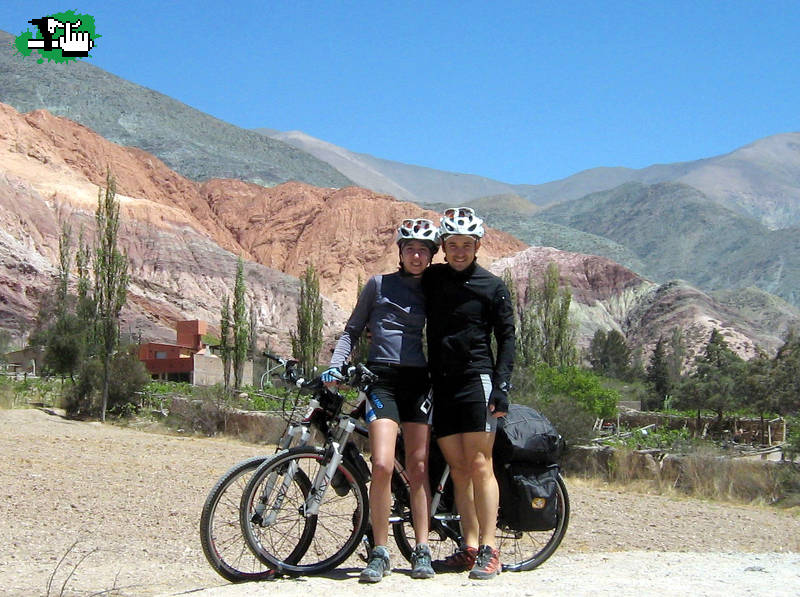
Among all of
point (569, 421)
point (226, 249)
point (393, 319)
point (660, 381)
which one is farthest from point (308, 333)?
point (226, 249)

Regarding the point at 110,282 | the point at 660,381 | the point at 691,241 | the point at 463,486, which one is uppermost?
the point at 691,241

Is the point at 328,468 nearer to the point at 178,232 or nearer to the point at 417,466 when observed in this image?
the point at 417,466

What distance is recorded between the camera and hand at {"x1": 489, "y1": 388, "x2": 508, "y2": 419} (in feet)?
16.9

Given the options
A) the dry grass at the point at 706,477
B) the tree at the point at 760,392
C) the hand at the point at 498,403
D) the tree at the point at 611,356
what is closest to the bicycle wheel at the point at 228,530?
the hand at the point at 498,403

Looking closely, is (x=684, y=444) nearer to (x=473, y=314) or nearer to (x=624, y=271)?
(x=473, y=314)

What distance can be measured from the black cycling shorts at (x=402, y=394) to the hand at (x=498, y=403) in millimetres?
358

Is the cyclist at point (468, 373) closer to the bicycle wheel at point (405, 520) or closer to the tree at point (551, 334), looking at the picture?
the bicycle wheel at point (405, 520)

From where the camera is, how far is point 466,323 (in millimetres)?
5223

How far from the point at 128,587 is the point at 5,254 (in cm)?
5781

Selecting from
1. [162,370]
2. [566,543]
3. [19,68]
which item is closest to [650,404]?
[162,370]

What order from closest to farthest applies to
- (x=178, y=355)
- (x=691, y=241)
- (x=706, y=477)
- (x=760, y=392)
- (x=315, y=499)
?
(x=315, y=499) < (x=706, y=477) < (x=760, y=392) < (x=178, y=355) < (x=691, y=241)

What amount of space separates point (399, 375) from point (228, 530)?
1.46 meters

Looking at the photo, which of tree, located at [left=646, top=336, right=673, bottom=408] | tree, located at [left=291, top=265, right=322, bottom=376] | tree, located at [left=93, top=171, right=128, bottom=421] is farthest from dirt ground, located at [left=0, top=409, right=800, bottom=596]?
tree, located at [left=646, top=336, right=673, bottom=408]

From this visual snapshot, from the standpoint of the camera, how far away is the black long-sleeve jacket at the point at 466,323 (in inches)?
205
